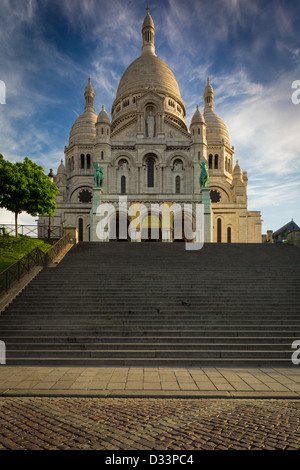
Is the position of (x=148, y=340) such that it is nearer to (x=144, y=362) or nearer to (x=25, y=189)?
(x=144, y=362)

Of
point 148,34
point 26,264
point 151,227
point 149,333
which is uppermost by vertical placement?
point 148,34

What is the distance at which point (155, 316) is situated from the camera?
1129cm

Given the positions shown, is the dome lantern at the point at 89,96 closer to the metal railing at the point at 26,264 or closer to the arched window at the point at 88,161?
the arched window at the point at 88,161

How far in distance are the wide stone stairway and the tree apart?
419 inches

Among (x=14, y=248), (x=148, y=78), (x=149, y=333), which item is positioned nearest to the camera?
(x=149, y=333)

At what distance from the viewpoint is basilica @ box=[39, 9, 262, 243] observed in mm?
40312

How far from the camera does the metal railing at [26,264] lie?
13.2 metres

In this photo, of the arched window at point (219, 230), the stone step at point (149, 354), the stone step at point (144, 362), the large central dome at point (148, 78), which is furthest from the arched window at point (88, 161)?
the stone step at point (144, 362)

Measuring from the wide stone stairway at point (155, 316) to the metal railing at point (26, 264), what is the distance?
0.80 meters

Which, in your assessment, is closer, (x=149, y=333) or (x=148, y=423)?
(x=148, y=423)

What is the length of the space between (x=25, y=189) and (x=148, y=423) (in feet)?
76.1

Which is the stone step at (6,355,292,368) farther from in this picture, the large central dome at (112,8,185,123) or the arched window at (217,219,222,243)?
the large central dome at (112,8,185,123)

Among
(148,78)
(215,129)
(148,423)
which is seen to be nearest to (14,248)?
(148,423)
